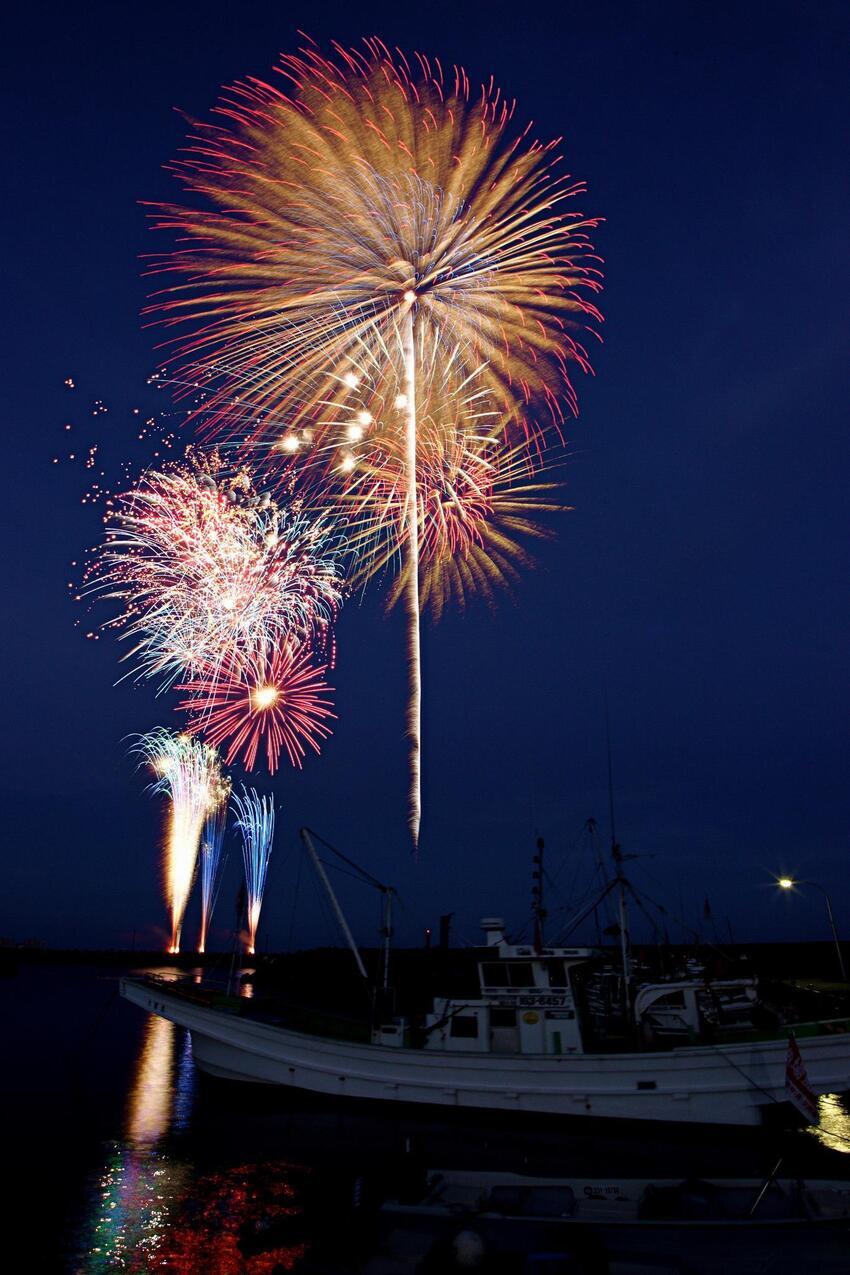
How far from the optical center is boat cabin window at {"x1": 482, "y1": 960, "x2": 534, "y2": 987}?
A: 1109 inches

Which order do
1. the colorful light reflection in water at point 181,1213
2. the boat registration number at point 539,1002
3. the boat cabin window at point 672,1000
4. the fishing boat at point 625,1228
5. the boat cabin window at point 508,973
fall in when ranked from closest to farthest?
the fishing boat at point 625,1228, the colorful light reflection in water at point 181,1213, the boat registration number at point 539,1002, the boat cabin window at point 508,973, the boat cabin window at point 672,1000

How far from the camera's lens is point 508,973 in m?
28.3

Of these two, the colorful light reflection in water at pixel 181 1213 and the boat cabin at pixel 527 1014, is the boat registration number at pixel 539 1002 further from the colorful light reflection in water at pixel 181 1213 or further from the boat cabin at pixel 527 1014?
the colorful light reflection in water at pixel 181 1213

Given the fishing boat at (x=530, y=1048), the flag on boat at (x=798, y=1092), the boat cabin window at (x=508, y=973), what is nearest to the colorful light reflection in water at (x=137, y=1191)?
the fishing boat at (x=530, y=1048)

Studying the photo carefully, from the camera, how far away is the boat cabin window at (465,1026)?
90.7ft

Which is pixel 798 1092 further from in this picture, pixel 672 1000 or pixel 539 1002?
pixel 672 1000

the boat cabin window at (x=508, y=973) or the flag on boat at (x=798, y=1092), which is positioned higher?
the boat cabin window at (x=508, y=973)

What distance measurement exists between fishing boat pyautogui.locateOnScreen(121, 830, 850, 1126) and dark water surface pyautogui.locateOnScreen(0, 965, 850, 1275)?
2.98ft

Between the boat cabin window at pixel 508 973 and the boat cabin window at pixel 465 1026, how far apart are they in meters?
1.27

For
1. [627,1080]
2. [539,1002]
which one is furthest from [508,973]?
[627,1080]

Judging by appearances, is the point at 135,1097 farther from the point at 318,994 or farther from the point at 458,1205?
the point at 318,994

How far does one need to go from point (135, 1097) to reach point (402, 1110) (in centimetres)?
1535

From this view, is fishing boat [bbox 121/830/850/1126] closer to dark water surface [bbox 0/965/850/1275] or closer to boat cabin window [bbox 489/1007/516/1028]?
boat cabin window [bbox 489/1007/516/1028]

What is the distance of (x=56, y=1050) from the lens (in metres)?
52.0
